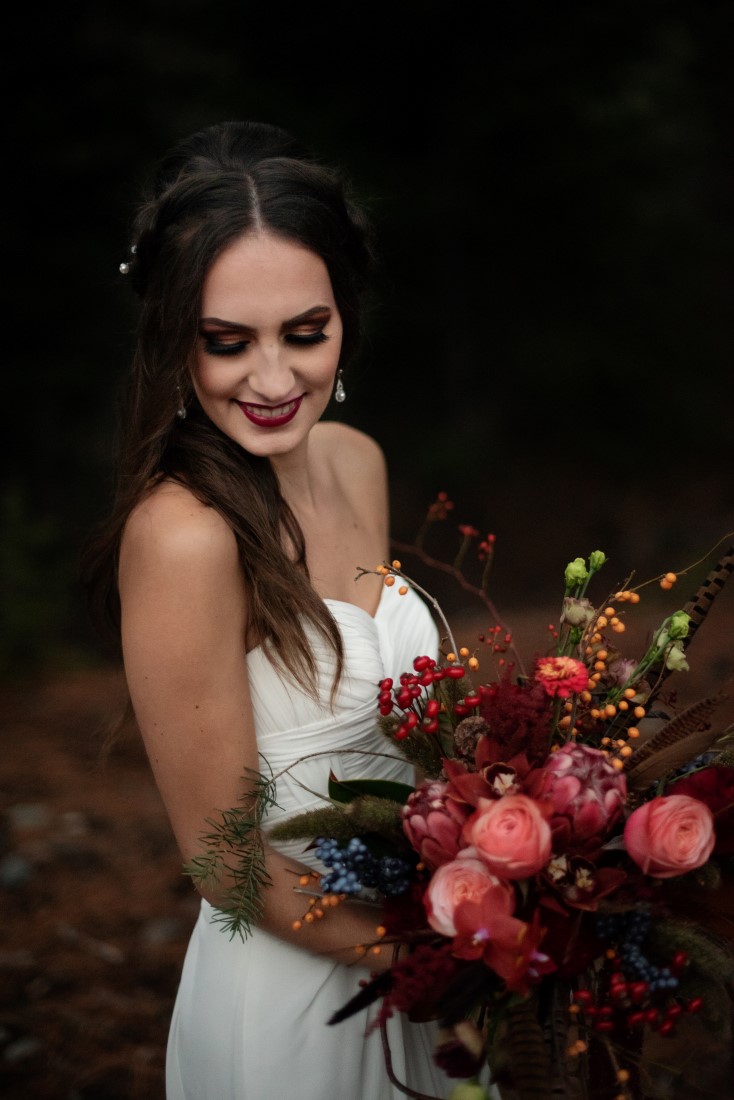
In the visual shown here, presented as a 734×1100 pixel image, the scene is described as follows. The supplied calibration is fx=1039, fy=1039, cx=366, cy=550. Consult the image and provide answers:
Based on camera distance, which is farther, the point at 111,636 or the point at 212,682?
the point at 111,636

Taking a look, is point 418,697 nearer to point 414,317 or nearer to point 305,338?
point 305,338

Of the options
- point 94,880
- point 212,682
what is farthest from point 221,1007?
point 94,880

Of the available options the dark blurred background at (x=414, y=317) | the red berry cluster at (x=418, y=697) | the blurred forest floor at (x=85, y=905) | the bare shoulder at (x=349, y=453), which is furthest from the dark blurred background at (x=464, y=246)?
the red berry cluster at (x=418, y=697)

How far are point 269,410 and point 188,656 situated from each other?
0.50 m

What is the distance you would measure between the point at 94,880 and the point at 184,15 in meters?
6.44

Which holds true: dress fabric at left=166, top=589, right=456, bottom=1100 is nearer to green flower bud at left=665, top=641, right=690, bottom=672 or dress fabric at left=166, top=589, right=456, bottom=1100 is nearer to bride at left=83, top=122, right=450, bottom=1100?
bride at left=83, top=122, right=450, bottom=1100

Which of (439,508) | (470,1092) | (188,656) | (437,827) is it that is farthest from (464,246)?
(470,1092)

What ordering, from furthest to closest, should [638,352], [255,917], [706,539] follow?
1. [638,352]
2. [706,539]
3. [255,917]

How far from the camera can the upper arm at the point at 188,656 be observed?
1.73 metres

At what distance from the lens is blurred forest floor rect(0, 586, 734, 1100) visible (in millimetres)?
3045

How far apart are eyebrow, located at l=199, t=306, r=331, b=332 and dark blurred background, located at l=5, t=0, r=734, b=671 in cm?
449

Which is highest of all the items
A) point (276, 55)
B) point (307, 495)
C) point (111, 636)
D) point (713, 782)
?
point (276, 55)

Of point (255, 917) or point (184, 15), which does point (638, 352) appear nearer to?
point (184, 15)

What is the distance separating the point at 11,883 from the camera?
3801 millimetres
